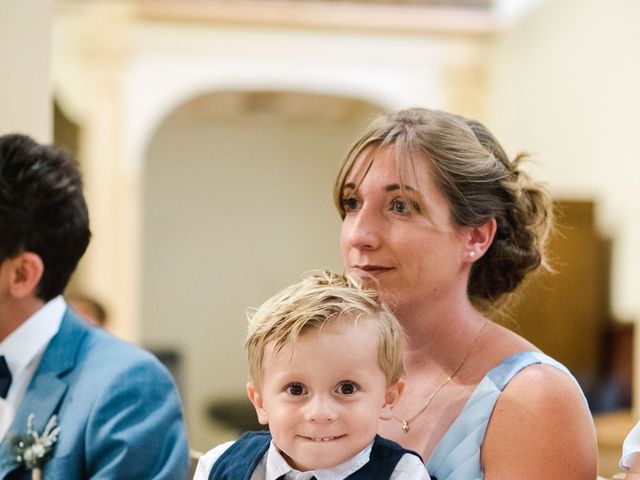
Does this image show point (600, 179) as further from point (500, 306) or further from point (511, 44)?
point (500, 306)

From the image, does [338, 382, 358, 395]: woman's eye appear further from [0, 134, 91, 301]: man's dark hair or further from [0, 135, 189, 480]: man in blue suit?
[0, 134, 91, 301]: man's dark hair

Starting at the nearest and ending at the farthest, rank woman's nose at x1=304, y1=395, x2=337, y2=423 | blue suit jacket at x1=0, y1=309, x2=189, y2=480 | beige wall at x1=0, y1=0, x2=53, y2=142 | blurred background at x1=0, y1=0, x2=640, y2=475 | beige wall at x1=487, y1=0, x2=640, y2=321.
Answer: woman's nose at x1=304, y1=395, x2=337, y2=423
blue suit jacket at x1=0, y1=309, x2=189, y2=480
beige wall at x1=0, y1=0, x2=53, y2=142
beige wall at x1=487, y1=0, x2=640, y2=321
blurred background at x1=0, y1=0, x2=640, y2=475

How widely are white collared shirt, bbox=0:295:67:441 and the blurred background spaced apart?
305 centimetres

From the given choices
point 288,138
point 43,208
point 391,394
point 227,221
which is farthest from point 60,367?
point 288,138

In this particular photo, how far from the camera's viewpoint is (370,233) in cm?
260

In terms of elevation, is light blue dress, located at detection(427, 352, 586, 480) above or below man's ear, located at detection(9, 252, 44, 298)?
below

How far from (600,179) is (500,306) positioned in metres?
7.47

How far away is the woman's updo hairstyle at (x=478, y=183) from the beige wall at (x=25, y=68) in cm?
118

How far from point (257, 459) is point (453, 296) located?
0.69 metres

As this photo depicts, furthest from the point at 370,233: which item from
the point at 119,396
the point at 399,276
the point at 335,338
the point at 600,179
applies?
the point at 600,179

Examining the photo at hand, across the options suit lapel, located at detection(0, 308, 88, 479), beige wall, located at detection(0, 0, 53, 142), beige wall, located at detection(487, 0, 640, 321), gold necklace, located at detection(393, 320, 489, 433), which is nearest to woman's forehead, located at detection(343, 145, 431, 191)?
gold necklace, located at detection(393, 320, 489, 433)

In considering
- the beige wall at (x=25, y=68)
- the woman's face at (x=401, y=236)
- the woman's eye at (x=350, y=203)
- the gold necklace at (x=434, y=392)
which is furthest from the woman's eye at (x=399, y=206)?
the beige wall at (x=25, y=68)

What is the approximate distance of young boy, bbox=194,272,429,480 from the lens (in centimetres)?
218

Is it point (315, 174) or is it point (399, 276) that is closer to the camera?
point (399, 276)
